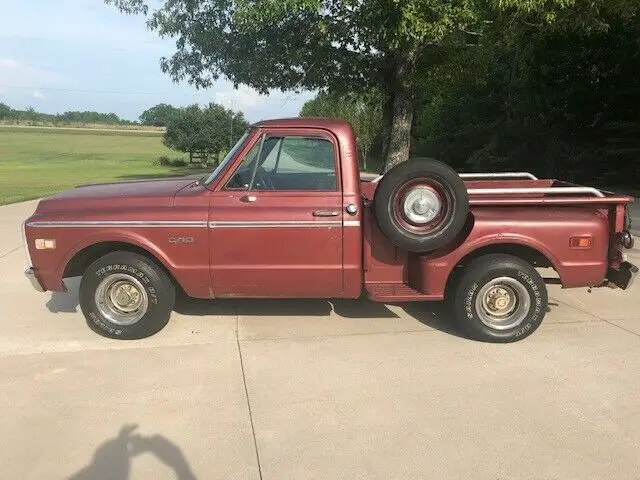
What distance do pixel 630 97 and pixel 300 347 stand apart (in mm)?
17487

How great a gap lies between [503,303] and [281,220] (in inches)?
78.4

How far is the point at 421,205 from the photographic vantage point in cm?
455

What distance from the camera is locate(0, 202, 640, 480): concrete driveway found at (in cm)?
310

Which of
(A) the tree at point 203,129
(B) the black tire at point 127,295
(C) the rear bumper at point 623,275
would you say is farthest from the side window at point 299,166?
(A) the tree at point 203,129

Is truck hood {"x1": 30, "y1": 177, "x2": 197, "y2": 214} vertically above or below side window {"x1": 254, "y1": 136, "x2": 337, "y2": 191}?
below

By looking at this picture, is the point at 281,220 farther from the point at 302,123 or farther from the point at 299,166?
the point at 302,123

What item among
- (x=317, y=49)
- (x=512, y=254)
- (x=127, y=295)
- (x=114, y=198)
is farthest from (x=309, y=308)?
(x=317, y=49)

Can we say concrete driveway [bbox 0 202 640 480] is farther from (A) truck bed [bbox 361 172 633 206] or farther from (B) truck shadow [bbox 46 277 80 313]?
(A) truck bed [bbox 361 172 633 206]

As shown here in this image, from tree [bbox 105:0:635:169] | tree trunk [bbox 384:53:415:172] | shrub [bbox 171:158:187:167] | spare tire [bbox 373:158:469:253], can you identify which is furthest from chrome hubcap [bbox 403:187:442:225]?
shrub [bbox 171:158:187:167]

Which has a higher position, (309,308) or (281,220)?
(281,220)

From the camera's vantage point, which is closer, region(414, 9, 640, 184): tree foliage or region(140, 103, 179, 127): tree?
region(414, 9, 640, 184): tree foliage

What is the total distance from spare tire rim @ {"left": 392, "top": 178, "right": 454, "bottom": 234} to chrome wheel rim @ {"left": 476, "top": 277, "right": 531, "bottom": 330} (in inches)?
29.3

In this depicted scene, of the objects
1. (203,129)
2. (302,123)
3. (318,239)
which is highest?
(203,129)

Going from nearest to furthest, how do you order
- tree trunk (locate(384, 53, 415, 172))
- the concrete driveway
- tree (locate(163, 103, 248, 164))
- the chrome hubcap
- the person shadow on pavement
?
the person shadow on pavement < the concrete driveway < the chrome hubcap < tree trunk (locate(384, 53, 415, 172)) < tree (locate(163, 103, 248, 164))
